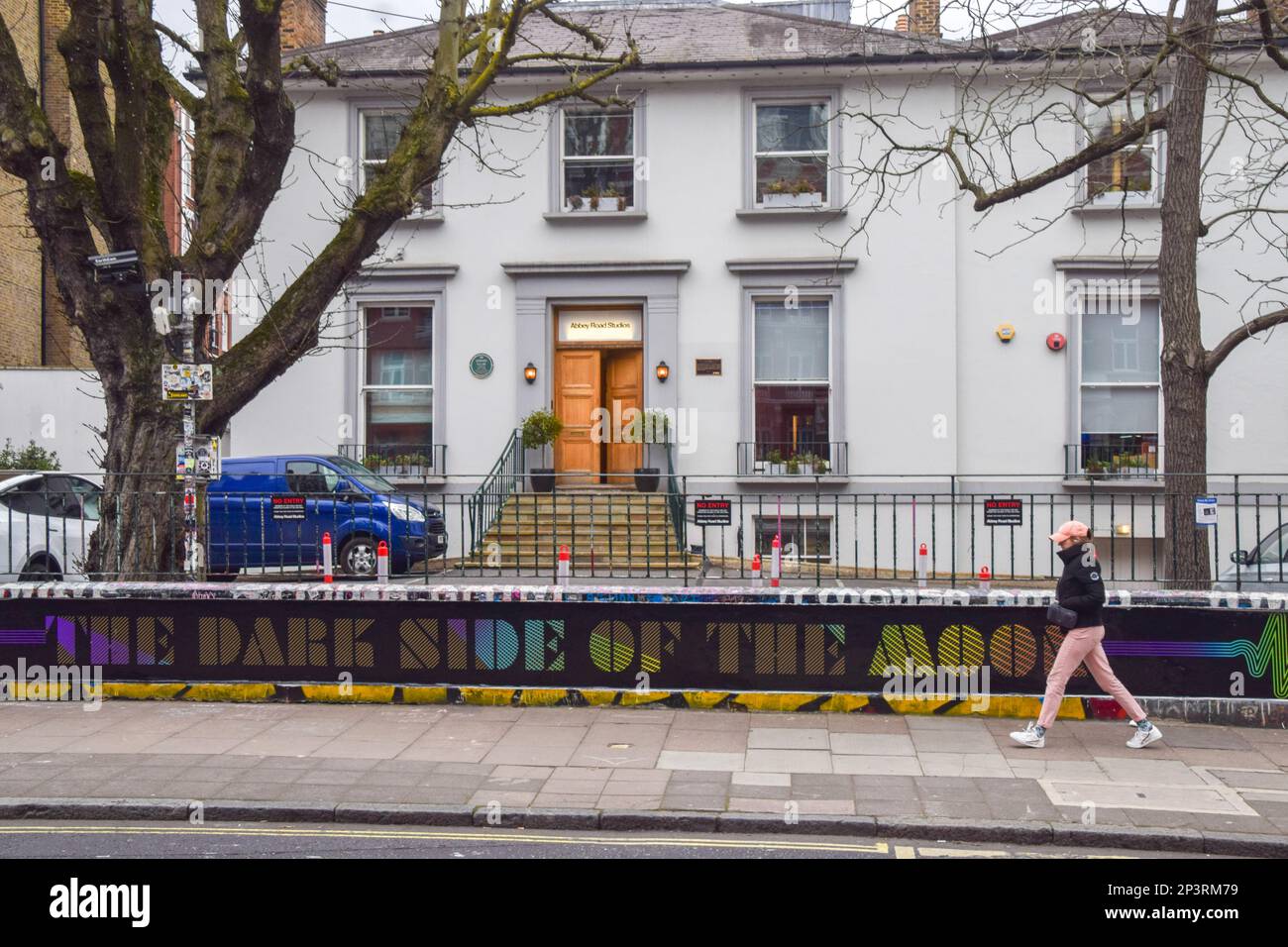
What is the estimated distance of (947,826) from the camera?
23.9 ft

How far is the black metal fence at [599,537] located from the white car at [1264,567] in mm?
19

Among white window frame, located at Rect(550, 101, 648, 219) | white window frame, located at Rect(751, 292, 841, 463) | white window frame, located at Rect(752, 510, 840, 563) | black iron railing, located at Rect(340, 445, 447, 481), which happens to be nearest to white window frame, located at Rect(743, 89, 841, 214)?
white window frame, located at Rect(751, 292, 841, 463)

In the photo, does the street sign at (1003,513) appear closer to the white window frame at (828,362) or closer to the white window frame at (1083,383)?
the white window frame at (828,362)

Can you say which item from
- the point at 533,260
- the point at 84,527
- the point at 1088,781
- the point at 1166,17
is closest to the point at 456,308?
the point at 533,260

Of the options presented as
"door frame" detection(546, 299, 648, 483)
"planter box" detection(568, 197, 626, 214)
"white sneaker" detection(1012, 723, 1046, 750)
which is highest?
"planter box" detection(568, 197, 626, 214)

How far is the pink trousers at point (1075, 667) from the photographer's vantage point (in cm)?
921

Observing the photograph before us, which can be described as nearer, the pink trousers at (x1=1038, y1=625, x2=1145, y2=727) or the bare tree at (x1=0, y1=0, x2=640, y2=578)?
the pink trousers at (x1=1038, y1=625, x2=1145, y2=727)

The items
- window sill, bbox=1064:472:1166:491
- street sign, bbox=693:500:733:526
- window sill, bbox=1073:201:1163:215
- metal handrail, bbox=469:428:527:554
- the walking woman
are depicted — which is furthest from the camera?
window sill, bbox=1073:201:1163:215

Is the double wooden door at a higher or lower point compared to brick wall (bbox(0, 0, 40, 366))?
lower

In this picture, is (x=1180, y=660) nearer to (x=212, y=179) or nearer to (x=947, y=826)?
(x=947, y=826)

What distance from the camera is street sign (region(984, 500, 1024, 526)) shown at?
10.9m

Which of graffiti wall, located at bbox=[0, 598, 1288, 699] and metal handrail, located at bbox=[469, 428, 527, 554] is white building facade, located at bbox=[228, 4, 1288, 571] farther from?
graffiti wall, located at bbox=[0, 598, 1288, 699]

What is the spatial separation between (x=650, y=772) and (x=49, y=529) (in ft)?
21.4

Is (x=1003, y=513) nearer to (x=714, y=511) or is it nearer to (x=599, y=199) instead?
(x=714, y=511)
